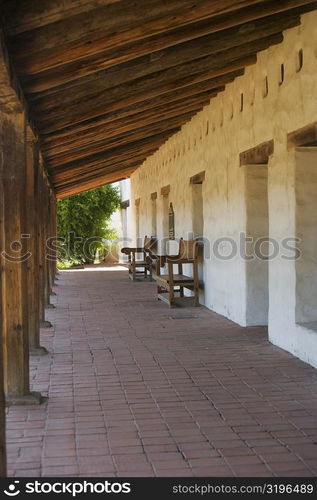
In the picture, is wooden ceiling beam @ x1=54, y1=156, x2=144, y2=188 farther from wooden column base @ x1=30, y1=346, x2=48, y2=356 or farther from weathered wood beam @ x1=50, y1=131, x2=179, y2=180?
wooden column base @ x1=30, y1=346, x2=48, y2=356

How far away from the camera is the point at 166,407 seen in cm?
474

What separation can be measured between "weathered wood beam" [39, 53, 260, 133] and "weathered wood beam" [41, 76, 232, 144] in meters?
0.39

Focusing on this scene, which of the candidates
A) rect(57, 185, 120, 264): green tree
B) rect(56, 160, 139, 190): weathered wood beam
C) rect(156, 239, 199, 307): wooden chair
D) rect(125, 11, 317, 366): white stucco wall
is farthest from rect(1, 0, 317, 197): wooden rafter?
rect(57, 185, 120, 264): green tree

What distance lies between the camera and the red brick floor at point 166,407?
3.63 meters

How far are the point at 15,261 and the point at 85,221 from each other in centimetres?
1983

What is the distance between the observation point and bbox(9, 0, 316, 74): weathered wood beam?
13.9 ft

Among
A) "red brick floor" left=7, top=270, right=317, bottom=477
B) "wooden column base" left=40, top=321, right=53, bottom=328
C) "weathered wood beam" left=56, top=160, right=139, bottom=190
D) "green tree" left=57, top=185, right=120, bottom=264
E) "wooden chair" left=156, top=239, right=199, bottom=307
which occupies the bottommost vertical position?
"red brick floor" left=7, top=270, right=317, bottom=477

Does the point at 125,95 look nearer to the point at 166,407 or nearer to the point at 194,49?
the point at 194,49

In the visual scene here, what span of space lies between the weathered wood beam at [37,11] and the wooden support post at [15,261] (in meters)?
1.34

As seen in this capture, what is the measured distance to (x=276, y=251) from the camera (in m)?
6.69

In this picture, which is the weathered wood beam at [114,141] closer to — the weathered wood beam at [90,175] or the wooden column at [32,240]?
the weathered wood beam at [90,175]

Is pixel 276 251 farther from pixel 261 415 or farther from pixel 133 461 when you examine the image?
pixel 133 461

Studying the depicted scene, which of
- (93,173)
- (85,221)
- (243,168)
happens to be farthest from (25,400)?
(85,221)

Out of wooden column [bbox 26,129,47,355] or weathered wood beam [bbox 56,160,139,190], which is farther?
weathered wood beam [bbox 56,160,139,190]
